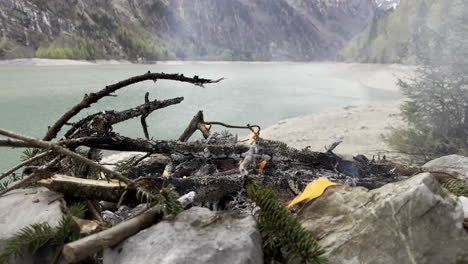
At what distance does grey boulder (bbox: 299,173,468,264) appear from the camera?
1765 mm

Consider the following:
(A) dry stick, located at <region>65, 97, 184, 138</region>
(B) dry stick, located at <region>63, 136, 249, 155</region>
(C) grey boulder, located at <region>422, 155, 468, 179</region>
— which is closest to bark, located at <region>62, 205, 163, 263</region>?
(B) dry stick, located at <region>63, 136, 249, 155</region>

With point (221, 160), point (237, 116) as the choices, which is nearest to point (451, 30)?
point (221, 160)

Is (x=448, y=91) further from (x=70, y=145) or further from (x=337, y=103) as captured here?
(x=337, y=103)

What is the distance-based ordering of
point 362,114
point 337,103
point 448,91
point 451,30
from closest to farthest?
point 448,91, point 451,30, point 362,114, point 337,103

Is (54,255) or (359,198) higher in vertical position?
(359,198)

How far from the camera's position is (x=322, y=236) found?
188 cm

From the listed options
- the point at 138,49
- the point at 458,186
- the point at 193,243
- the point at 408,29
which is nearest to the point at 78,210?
the point at 193,243

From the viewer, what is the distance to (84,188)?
2.00m

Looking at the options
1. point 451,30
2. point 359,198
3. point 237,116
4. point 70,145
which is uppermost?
point 451,30

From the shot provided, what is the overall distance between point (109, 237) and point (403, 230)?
1642mm

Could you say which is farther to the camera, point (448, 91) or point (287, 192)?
point (448, 91)

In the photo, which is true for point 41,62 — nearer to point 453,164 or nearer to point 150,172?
point 150,172

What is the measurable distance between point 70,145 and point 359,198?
212 centimetres

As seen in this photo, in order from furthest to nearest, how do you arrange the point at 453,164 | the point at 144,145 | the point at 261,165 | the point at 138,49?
1. the point at 138,49
2. the point at 453,164
3. the point at 261,165
4. the point at 144,145
